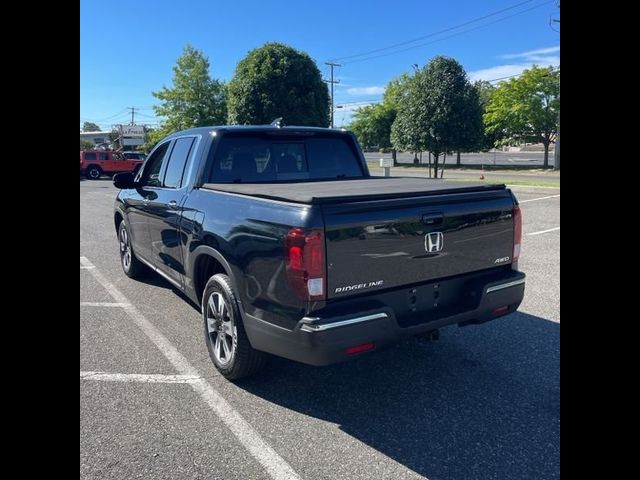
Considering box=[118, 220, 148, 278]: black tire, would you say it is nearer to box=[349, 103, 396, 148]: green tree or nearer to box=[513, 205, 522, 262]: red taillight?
box=[513, 205, 522, 262]: red taillight

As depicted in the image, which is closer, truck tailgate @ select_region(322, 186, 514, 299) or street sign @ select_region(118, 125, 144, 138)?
truck tailgate @ select_region(322, 186, 514, 299)

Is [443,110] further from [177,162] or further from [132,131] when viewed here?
[132,131]

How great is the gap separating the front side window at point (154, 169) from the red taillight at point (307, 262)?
2.90m

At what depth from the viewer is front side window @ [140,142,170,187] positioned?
18.2 feet

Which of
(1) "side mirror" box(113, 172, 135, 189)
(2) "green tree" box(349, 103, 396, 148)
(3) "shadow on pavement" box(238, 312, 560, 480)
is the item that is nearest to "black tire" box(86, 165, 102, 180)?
(2) "green tree" box(349, 103, 396, 148)

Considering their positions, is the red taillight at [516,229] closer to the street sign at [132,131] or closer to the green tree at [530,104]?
the green tree at [530,104]

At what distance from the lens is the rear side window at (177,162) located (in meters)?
4.89

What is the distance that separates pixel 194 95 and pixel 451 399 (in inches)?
1340

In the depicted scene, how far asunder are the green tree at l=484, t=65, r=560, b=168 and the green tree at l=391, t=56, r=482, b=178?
15.5 meters

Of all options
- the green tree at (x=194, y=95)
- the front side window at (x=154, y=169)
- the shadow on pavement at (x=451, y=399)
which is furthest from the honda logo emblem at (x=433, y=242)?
the green tree at (x=194, y=95)

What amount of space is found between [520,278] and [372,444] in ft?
5.63

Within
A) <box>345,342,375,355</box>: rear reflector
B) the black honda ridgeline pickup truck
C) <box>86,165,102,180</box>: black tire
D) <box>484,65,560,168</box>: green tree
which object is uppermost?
<box>484,65,560,168</box>: green tree
